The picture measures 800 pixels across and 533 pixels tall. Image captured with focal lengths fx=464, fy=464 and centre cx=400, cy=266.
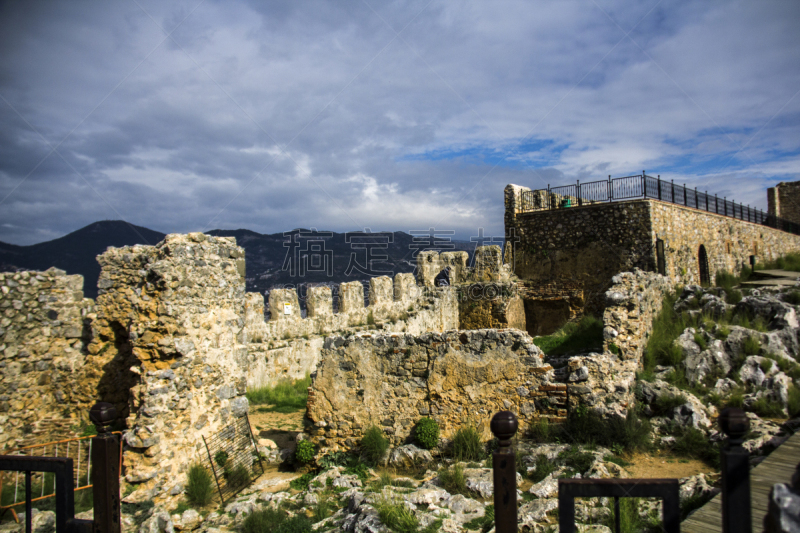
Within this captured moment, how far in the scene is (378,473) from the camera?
7.07m

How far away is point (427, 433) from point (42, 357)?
268 inches

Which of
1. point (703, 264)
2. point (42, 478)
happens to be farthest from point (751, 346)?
point (42, 478)

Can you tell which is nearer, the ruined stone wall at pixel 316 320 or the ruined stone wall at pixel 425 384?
the ruined stone wall at pixel 425 384

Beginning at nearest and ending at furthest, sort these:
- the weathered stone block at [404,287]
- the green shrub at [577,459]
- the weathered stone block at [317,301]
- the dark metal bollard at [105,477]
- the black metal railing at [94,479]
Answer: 1. the black metal railing at [94,479]
2. the dark metal bollard at [105,477]
3. the green shrub at [577,459]
4. the weathered stone block at [317,301]
5. the weathered stone block at [404,287]

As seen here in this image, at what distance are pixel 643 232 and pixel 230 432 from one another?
45.5ft

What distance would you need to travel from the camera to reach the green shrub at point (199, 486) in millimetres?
6504

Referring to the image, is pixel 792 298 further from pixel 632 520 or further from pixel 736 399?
pixel 632 520

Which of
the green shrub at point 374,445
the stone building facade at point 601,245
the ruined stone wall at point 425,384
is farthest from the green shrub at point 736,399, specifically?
the stone building facade at point 601,245

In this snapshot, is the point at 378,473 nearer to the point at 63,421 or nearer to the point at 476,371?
the point at 476,371

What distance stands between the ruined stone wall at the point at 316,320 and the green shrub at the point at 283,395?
0.20 m

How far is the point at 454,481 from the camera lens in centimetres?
591

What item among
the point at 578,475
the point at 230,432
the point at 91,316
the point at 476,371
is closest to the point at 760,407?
the point at 578,475

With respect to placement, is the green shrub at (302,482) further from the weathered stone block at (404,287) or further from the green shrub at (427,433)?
the weathered stone block at (404,287)

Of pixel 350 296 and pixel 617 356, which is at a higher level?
pixel 350 296
